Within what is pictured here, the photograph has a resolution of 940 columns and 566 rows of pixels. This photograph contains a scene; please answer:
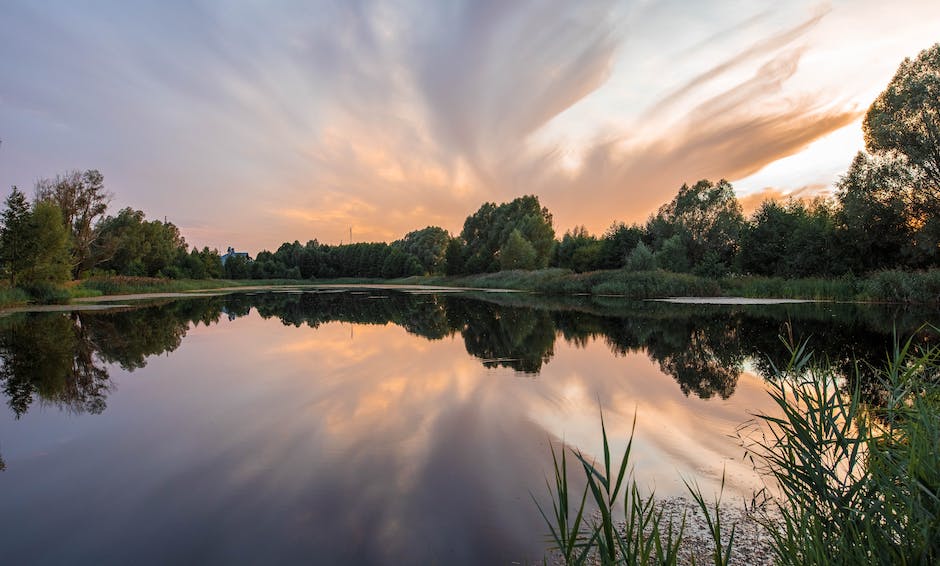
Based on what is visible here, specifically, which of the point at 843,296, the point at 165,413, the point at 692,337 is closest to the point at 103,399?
the point at 165,413

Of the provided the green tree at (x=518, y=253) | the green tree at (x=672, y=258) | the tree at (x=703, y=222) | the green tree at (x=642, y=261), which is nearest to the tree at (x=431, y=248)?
A: the green tree at (x=518, y=253)

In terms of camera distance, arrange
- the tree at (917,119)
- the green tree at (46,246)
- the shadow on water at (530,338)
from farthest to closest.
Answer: the green tree at (46,246), the tree at (917,119), the shadow on water at (530,338)

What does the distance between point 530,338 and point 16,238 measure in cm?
2855

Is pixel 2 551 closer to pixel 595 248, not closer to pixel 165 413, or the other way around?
pixel 165 413

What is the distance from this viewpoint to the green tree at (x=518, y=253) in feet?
181

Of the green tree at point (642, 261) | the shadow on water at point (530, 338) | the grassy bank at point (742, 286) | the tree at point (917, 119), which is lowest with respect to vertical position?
the shadow on water at point (530, 338)

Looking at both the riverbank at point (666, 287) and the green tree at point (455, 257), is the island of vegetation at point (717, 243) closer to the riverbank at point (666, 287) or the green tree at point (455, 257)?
the riverbank at point (666, 287)

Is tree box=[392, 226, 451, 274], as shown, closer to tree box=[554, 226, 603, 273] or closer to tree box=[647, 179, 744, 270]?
tree box=[554, 226, 603, 273]

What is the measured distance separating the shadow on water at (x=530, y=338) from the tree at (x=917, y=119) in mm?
9691

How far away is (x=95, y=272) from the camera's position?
148 feet

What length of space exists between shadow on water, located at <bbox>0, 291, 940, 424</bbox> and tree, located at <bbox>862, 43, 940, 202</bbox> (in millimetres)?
9691

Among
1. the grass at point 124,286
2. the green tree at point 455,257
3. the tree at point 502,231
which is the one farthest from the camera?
the green tree at point 455,257

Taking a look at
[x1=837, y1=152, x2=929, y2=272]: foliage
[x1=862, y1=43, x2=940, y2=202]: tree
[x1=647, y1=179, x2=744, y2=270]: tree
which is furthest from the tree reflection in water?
[x1=647, y1=179, x2=744, y2=270]: tree

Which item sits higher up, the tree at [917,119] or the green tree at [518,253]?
the tree at [917,119]
